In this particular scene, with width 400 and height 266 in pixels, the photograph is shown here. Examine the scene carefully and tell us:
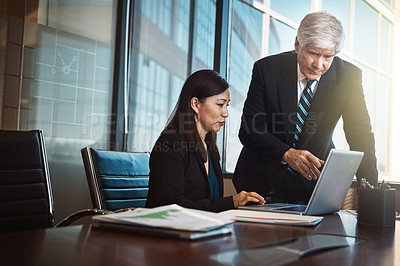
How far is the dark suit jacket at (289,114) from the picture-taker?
2469mm

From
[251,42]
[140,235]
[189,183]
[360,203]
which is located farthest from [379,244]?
[251,42]

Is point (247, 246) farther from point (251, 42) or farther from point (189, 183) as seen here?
point (251, 42)

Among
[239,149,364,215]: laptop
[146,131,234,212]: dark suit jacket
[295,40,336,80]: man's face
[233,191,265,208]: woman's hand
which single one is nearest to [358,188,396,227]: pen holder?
[239,149,364,215]: laptop

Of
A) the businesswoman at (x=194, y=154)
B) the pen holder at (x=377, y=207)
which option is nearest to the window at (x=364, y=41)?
the businesswoman at (x=194, y=154)

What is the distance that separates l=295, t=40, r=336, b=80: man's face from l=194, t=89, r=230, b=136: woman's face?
0.55 m

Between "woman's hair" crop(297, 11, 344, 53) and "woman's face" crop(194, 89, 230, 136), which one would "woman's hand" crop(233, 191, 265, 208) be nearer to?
"woman's face" crop(194, 89, 230, 136)

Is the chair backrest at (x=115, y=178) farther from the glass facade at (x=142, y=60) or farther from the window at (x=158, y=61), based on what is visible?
the window at (x=158, y=61)

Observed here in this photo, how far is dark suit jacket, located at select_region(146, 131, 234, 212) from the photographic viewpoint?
1864 mm

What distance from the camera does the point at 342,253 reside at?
969 millimetres

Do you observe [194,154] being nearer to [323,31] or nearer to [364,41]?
[323,31]

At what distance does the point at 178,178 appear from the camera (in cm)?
193

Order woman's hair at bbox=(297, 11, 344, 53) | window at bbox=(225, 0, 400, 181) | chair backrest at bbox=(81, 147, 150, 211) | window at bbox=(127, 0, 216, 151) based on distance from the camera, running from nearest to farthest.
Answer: chair backrest at bbox=(81, 147, 150, 211), woman's hair at bbox=(297, 11, 344, 53), window at bbox=(225, 0, 400, 181), window at bbox=(127, 0, 216, 151)

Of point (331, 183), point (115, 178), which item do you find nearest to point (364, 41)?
point (331, 183)

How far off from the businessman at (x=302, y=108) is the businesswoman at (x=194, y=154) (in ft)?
1.01
